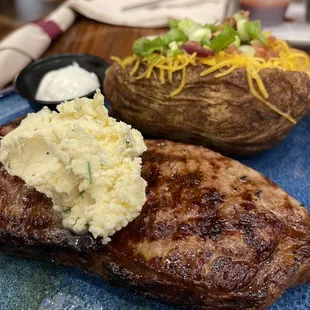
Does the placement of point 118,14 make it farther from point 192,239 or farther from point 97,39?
point 192,239

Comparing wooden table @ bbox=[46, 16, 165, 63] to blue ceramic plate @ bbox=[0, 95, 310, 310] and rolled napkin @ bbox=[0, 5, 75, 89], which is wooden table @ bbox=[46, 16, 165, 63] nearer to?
rolled napkin @ bbox=[0, 5, 75, 89]

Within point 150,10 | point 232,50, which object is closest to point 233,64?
point 232,50

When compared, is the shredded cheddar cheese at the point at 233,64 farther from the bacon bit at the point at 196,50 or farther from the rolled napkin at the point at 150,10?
the rolled napkin at the point at 150,10

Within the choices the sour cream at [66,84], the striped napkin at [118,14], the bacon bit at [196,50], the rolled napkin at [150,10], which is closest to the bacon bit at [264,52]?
the bacon bit at [196,50]

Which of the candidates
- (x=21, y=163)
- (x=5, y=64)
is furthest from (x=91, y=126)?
(x=5, y=64)

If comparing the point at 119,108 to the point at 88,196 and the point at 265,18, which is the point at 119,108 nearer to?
the point at 88,196

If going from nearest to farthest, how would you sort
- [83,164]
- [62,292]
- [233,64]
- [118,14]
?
[83,164], [62,292], [233,64], [118,14]
